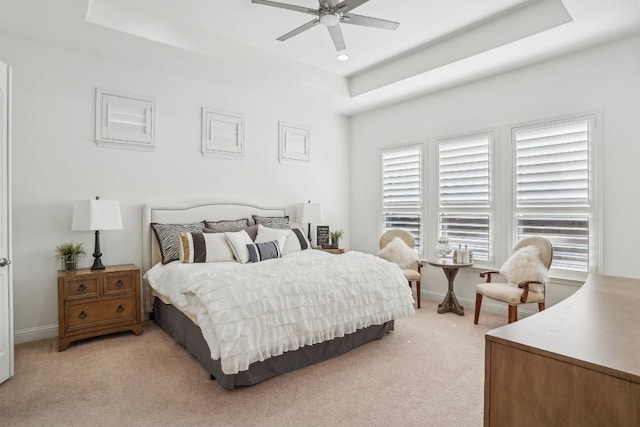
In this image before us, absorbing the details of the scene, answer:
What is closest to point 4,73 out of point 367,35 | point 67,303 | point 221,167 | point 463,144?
point 67,303

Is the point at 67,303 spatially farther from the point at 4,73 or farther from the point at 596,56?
the point at 596,56

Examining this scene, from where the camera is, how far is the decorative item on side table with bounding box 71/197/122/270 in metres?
3.36

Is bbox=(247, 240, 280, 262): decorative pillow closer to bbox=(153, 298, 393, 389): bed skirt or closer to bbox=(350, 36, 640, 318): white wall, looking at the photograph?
bbox=(153, 298, 393, 389): bed skirt

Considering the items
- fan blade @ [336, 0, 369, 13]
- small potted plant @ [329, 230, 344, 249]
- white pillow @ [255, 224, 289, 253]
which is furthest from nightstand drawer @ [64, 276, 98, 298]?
fan blade @ [336, 0, 369, 13]

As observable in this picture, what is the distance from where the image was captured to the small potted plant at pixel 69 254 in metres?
3.46

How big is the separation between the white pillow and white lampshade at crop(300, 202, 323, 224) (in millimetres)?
810

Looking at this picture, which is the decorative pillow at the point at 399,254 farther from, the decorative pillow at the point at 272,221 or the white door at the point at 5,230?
the white door at the point at 5,230

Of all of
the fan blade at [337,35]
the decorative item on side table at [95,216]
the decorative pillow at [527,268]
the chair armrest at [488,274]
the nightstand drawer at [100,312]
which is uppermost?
the fan blade at [337,35]

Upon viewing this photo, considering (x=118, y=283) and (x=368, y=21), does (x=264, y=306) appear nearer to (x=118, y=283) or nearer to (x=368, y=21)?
(x=118, y=283)

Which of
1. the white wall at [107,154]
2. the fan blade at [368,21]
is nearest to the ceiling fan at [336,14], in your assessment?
the fan blade at [368,21]

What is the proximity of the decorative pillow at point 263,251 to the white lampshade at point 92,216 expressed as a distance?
1338 millimetres

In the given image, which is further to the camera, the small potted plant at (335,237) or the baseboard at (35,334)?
the small potted plant at (335,237)

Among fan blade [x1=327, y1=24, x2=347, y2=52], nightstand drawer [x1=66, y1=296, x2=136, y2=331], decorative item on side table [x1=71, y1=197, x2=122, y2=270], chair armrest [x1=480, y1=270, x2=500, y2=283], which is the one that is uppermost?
fan blade [x1=327, y1=24, x2=347, y2=52]

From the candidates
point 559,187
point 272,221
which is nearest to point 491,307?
point 559,187
